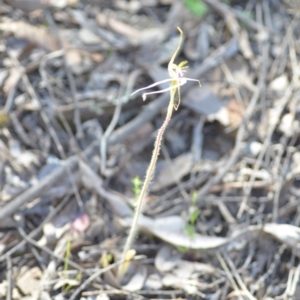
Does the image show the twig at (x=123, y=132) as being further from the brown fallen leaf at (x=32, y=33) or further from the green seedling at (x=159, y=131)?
the brown fallen leaf at (x=32, y=33)

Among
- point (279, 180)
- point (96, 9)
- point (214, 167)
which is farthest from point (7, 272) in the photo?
point (96, 9)

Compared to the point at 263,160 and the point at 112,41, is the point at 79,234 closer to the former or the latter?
the point at 263,160

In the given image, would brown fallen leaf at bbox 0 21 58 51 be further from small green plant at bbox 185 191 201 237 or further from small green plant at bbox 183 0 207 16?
small green plant at bbox 185 191 201 237

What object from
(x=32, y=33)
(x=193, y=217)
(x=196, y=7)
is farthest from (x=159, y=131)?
(x=196, y=7)

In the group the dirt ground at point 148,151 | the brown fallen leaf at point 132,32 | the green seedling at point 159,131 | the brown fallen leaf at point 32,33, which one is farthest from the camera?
the brown fallen leaf at point 132,32

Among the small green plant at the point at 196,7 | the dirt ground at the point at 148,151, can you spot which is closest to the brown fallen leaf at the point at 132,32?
the dirt ground at the point at 148,151

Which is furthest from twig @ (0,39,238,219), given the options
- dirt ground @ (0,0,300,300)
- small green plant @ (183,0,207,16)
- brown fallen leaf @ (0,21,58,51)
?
A: brown fallen leaf @ (0,21,58,51)
